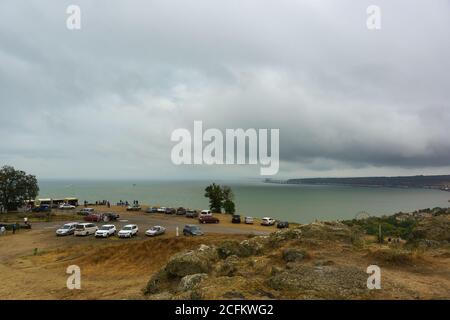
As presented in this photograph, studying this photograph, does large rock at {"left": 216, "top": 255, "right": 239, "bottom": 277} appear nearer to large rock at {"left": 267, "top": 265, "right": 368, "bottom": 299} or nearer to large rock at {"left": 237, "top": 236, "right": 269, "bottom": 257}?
large rock at {"left": 237, "top": 236, "right": 269, "bottom": 257}

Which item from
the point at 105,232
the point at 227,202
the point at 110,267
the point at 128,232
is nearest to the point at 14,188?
the point at 105,232

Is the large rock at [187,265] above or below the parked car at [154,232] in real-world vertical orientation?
above

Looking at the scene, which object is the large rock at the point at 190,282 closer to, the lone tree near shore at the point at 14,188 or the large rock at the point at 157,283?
the large rock at the point at 157,283

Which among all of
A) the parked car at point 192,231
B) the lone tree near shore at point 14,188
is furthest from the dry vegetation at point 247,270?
the lone tree near shore at point 14,188

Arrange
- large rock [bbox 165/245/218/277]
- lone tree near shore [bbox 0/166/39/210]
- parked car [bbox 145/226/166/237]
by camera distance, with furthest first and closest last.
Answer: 1. lone tree near shore [bbox 0/166/39/210]
2. parked car [bbox 145/226/166/237]
3. large rock [bbox 165/245/218/277]

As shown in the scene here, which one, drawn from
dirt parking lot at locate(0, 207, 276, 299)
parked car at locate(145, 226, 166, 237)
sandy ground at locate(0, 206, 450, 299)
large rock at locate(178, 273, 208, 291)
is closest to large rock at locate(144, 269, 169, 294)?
dirt parking lot at locate(0, 207, 276, 299)
